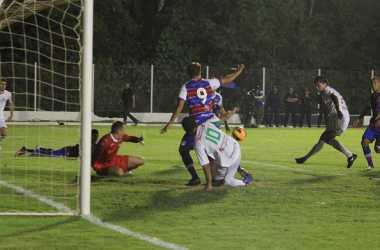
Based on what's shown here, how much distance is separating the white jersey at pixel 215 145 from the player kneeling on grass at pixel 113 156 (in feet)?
4.14

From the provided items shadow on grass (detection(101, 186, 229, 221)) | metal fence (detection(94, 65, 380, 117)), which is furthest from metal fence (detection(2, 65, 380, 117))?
shadow on grass (detection(101, 186, 229, 221))

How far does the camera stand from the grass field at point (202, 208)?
23.6 feet

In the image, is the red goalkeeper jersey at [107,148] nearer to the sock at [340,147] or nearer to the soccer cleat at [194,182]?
the soccer cleat at [194,182]

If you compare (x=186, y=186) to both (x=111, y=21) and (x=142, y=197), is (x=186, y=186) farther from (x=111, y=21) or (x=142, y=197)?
(x=111, y=21)

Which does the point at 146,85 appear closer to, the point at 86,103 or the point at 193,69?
the point at 193,69

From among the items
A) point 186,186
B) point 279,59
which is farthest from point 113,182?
point 279,59

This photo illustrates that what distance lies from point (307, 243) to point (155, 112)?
27884mm

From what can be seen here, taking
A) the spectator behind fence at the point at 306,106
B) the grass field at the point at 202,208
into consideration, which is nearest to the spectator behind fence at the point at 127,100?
the spectator behind fence at the point at 306,106

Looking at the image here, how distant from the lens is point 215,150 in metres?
10.5

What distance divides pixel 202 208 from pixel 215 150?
1.65 metres

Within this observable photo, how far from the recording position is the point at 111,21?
140 ft

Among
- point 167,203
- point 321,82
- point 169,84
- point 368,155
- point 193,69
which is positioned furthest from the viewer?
point 169,84

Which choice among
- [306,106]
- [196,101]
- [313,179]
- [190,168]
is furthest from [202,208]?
[306,106]

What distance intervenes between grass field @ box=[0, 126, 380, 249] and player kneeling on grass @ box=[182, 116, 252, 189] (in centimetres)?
22
